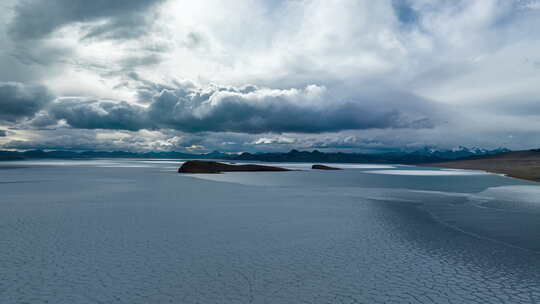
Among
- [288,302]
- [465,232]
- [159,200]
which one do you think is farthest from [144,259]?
[159,200]

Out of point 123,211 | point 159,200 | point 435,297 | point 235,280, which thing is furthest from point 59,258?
point 159,200

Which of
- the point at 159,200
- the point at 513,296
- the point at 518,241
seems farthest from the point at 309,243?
the point at 159,200

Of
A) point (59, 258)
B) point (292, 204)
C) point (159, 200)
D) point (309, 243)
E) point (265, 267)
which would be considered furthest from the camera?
point (159, 200)

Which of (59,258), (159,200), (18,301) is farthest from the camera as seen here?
(159,200)

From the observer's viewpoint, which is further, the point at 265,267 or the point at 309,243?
the point at 309,243

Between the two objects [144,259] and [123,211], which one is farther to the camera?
[123,211]

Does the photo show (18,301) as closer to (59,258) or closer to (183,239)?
(59,258)

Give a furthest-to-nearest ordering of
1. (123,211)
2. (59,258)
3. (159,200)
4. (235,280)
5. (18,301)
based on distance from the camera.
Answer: (159,200), (123,211), (59,258), (235,280), (18,301)

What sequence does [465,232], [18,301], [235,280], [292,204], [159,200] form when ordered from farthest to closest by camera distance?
[159,200]
[292,204]
[465,232]
[235,280]
[18,301]

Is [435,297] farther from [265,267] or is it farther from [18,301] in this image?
[18,301]
